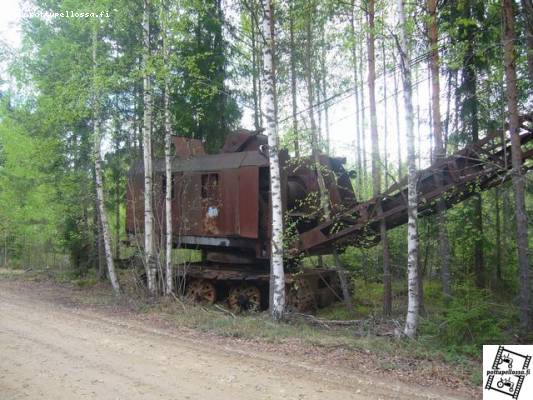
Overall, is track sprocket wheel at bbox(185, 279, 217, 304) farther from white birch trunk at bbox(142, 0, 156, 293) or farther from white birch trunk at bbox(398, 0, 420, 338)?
white birch trunk at bbox(398, 0, 420, 338)

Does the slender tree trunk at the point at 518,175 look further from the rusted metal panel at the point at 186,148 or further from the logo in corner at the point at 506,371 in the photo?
the rusted metal panel at the point at 186,148

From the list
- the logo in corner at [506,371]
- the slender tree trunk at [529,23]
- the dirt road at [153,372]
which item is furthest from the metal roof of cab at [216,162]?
the logo in corner at [506,371]

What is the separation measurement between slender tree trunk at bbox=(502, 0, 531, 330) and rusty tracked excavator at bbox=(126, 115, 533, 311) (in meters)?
1.45

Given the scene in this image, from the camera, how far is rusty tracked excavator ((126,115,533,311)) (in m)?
10.5

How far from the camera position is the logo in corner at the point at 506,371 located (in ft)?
16.5

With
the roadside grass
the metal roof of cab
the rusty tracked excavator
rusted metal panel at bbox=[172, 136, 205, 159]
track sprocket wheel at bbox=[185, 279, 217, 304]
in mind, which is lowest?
the roadside grass

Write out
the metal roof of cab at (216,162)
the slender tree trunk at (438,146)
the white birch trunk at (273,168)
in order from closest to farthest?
the white birch trunk at (273,168) → the slender tree trunk at (438,146) → the metal roof of cab at (216,162)

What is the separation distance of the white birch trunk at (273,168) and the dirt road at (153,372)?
77.4 inches

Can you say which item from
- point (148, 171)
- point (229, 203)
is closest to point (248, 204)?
point (229, 203)

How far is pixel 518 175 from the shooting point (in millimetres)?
8109

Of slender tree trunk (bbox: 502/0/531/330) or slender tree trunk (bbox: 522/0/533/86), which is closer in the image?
slender tree trunk (bbox: 522/0/533/86)

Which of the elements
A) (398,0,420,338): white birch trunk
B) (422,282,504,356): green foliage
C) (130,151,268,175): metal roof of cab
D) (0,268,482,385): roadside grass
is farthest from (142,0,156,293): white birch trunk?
(422,282,504,356): green foliage

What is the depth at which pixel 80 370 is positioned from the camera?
236 inches

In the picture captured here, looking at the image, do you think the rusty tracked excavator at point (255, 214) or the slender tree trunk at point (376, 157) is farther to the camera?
the rusty tracked excavator at point (255, 214)
